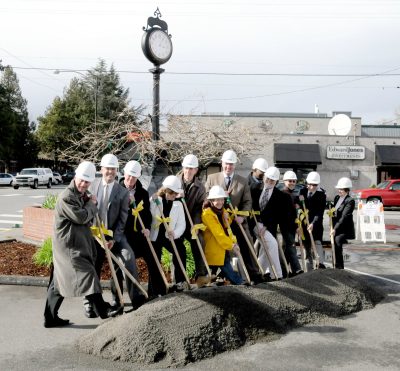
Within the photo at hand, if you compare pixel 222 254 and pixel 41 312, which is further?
pixel 222 254

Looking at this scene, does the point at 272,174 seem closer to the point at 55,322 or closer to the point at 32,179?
the point at 55,322

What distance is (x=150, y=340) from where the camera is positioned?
4637mm

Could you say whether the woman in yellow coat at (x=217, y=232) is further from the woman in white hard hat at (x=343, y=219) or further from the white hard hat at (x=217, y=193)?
the woman in white hard hat at (x=343, y=219)

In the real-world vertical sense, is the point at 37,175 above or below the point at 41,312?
above

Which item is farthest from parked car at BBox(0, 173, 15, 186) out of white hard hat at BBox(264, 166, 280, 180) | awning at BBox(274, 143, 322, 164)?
white hard hat at BBox(264, 166, 280, 180)

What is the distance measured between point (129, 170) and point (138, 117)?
5.22 m

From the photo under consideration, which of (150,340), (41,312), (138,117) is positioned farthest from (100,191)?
(138,117)

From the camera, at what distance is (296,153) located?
32188 millimetres

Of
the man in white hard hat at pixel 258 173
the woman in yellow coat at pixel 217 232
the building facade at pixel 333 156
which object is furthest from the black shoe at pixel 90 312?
the building facade at pixel 333 156

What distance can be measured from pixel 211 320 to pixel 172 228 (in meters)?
1.60

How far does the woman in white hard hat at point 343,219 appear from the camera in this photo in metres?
8.14

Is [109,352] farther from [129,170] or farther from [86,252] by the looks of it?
[129,170]

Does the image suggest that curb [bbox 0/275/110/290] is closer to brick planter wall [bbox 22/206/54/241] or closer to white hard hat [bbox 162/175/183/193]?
brick planter wall [bbox 22/206/54/241]

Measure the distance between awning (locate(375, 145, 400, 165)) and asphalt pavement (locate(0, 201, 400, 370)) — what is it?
26.6 meters
